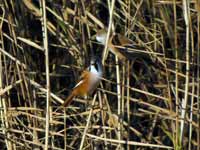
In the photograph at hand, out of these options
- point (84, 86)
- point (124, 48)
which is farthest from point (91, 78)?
point (124, 48)

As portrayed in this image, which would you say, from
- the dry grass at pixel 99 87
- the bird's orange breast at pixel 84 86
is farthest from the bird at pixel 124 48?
the bird's orange breast at pixel 84 86

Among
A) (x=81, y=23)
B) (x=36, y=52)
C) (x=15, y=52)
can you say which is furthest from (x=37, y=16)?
(x=81, y=23)

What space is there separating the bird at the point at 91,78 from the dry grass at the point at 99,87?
0.24ft

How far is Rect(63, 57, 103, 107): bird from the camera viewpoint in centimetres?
177

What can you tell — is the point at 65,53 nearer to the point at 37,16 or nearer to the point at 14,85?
the point at 37,16

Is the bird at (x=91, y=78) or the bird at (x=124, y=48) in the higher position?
the bird at (x=124, y=48)

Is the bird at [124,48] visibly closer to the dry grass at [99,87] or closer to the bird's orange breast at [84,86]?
the dry grass at [99,87]

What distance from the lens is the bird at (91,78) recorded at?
1769 mm

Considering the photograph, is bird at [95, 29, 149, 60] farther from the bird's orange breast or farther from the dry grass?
the bird's orange breast

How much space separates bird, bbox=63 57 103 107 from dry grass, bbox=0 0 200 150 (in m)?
0.07

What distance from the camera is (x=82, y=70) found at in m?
1.96

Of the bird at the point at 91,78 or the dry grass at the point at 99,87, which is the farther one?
the dry grass at the point at 99,87

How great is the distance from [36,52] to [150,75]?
20.2 inches

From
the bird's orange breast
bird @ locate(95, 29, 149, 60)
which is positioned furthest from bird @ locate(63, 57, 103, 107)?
bird @ locate(95, 29, 149, 60)
